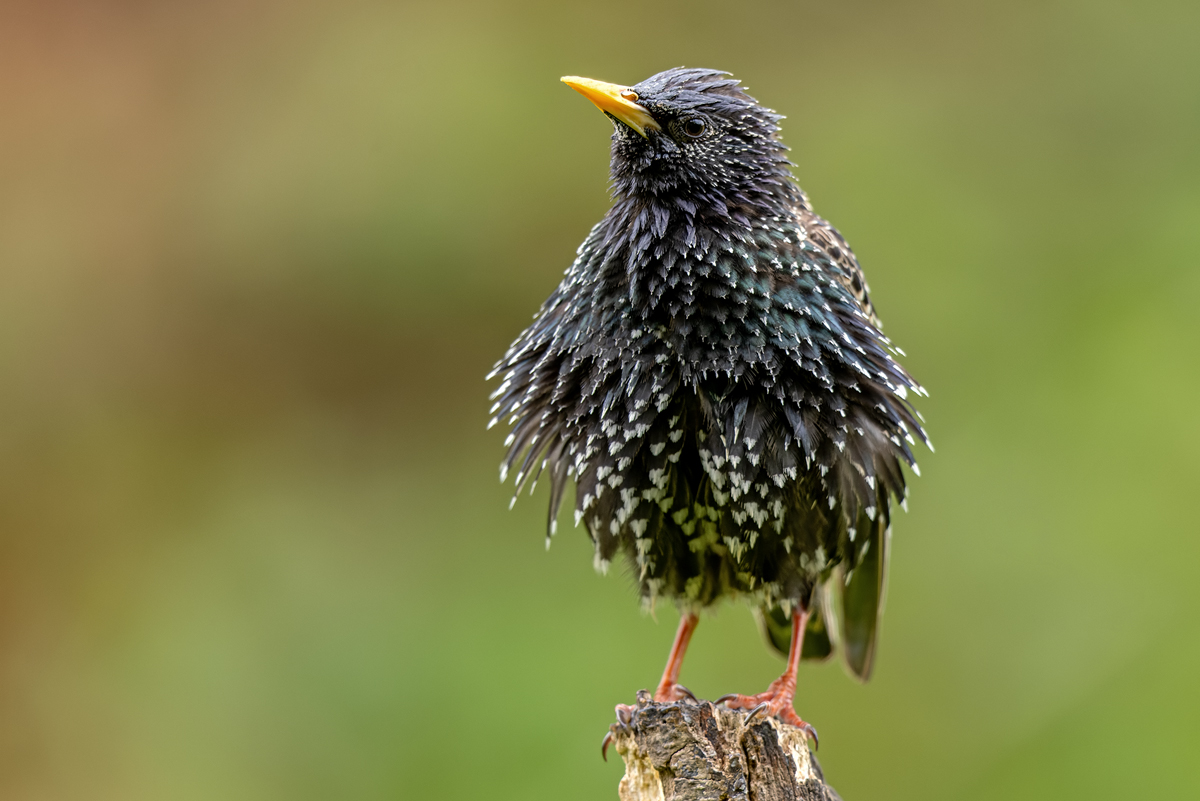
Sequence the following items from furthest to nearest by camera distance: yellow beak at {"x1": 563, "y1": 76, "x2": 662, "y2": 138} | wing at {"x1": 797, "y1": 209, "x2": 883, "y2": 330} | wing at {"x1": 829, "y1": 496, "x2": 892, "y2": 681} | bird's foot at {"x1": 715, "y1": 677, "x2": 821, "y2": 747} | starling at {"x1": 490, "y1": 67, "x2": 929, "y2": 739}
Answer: wing at {"x1": 829, "y1": 496, "x2": 892, "y2": 681}
wing at {"x1": 797, "y1": 209, "x2": 883, "y2": 330}
bird's foot at {"x1": 715, "y1": 677, "x2": 821, "y2": 747}
yellow beak at {"x1": 563, "y1": 76, "x2": 662, "y2": 138}
starling at {"x1": 490, "y1": 67, "x2": 929, "y2": 739}

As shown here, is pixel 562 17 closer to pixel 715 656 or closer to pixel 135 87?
pixel 135 87

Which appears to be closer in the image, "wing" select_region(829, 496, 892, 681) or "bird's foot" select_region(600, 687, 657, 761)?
"bird's foot" select_region(600, 687, 657, 761)

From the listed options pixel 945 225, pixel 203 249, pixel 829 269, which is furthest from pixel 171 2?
pixel 829 269

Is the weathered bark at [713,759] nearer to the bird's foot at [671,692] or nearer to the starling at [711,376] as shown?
the starling at [711,376]

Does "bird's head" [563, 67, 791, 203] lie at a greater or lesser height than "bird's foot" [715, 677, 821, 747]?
greater

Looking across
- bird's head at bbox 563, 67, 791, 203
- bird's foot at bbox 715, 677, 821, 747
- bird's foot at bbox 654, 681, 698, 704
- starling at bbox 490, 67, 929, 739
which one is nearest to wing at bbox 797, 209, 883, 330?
starling at bbox 490, 67, 929, 739

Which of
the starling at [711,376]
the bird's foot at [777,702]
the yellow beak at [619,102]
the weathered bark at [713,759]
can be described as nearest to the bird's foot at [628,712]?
the weathered bark at [713,759]

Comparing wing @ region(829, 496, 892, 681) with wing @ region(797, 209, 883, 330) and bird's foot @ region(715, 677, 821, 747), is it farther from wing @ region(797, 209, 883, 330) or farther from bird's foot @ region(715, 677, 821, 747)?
wing @ region(797, 209, 883, 330)
